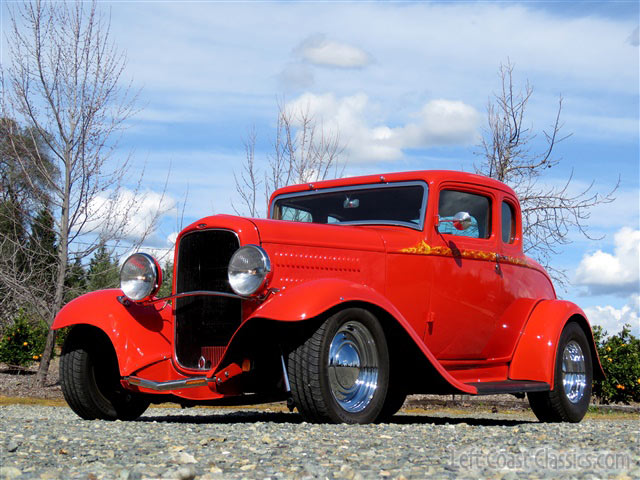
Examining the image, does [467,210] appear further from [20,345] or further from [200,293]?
[20,345]

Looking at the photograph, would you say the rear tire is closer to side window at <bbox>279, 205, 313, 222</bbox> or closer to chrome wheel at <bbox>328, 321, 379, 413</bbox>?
chrome wheel at <bbox>328, 321, 379, 413</bbox>

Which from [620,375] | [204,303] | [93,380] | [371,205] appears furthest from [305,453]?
[620,375]

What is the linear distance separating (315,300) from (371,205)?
1.94 m

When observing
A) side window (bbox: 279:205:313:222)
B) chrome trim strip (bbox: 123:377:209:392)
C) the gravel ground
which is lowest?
the gravel ground

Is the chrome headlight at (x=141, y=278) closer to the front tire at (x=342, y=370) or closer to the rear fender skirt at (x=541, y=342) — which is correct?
the front tire at (x=342, y=370)

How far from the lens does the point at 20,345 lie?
16.4 m

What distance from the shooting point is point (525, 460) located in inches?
140

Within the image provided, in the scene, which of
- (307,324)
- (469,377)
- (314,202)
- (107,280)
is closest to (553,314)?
(469,377)

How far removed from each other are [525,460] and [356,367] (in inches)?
75.0

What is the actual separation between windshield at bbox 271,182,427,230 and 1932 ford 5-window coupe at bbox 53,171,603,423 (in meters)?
0.01

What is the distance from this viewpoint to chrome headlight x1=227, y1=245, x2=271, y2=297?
5238 mm

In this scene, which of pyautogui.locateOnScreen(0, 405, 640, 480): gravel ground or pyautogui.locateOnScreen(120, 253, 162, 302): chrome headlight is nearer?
pyautogui.locateOnScreen(0, 405, 640, 480): gravel ground

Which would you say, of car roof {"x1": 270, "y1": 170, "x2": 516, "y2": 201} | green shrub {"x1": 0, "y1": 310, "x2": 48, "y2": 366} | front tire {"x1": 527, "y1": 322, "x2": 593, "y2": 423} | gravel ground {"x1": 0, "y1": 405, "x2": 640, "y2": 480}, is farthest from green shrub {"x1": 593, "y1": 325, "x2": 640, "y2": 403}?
green shrub {"x1": 0, "y1": 310, "x2": 48, "y2": 366}

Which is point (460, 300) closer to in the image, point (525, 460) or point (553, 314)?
point (553, 314)
